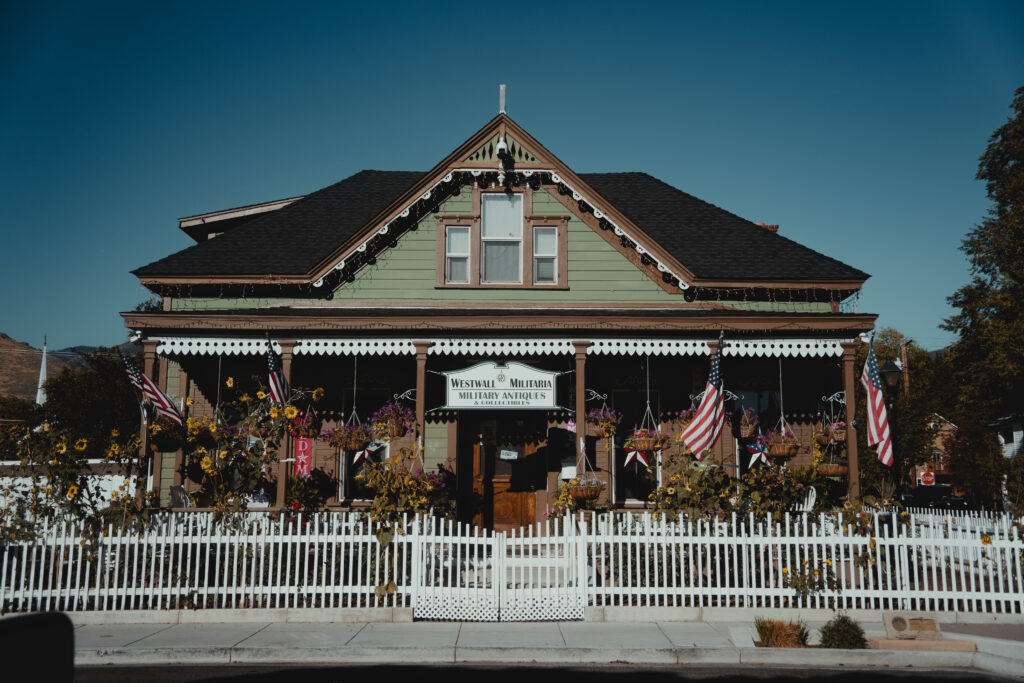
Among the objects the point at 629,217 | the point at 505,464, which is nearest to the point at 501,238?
the point at 629,217

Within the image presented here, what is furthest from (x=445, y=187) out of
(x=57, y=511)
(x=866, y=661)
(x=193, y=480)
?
(x=866, y=661)

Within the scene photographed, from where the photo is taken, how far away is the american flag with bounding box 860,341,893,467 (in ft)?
38.7

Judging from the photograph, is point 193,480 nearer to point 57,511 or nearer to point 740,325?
point 57,511

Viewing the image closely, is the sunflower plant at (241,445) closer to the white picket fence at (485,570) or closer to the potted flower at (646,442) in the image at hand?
the white picket fence at (485,570)

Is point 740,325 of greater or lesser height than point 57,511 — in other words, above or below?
above

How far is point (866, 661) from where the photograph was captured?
8.26 metres

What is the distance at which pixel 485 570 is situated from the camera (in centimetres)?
991

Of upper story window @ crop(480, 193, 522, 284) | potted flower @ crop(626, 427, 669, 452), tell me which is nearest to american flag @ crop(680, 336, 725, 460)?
potted flower @ crop(626, 427, 669, 452)

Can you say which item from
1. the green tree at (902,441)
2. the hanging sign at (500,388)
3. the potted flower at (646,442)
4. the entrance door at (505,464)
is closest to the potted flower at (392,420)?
the hanging sign at (500,388)

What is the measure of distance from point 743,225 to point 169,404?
13134 millimetres

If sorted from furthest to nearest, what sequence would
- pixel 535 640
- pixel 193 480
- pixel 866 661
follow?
pixel 193 480 → pixel 535 640 → pixel 866 661

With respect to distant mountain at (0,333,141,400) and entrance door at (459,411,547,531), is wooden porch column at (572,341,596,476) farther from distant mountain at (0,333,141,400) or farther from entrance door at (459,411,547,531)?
distant mountain at (0,333,141,400)

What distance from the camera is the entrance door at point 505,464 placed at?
15.6 metres

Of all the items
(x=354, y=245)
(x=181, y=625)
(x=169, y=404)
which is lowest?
(x=181, y=625)
